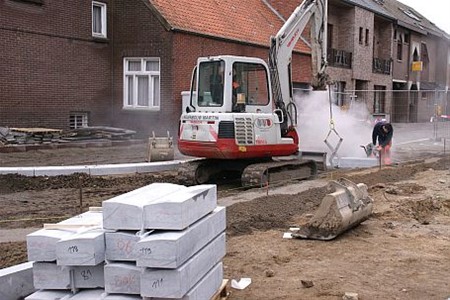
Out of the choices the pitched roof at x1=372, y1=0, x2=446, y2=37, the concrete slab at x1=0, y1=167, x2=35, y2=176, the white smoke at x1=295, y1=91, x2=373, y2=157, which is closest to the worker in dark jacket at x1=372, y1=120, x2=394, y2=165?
the white smoke at x1=295, y1=91, x2=373, y2=157

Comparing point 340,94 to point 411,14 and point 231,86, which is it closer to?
point 231,86

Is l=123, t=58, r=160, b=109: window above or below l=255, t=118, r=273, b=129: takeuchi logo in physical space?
above

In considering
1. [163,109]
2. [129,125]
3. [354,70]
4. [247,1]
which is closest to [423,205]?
[163,109]

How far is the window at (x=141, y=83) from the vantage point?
2084 centimetres

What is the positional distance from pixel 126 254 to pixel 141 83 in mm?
17595

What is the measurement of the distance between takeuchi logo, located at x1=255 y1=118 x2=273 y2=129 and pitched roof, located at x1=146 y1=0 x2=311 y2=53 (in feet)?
30.1

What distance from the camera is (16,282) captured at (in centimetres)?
500

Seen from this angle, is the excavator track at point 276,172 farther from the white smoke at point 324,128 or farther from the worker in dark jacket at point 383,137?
the worker in dark jacket at point 383,137

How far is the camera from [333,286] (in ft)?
18.8

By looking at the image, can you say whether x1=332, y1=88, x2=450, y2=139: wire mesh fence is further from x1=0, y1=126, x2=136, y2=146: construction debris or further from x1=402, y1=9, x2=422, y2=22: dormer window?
x1=0, y1=126, x2=136, y2=146: construction debris

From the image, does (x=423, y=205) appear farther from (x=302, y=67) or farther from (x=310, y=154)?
(x=302, y=67)

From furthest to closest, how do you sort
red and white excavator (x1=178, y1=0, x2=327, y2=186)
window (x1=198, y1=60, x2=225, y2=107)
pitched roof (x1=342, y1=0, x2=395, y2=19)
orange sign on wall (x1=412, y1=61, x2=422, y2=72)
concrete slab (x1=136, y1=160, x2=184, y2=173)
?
orange sign on wall (x1=412, y1=61, x2=422, y2=72)
pitched roof (x1=342, y1=0, x2=395, y2=19)
concrete slab (x1=136, y1=160, x2=184, y2=173)
window (x1=198, y1=60, x2=225, y2=107)
red and white excavator (x1=178, y1=0, x2=327, y2=186)

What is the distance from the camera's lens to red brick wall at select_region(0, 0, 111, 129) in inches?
698

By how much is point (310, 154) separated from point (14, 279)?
10.5 meters
